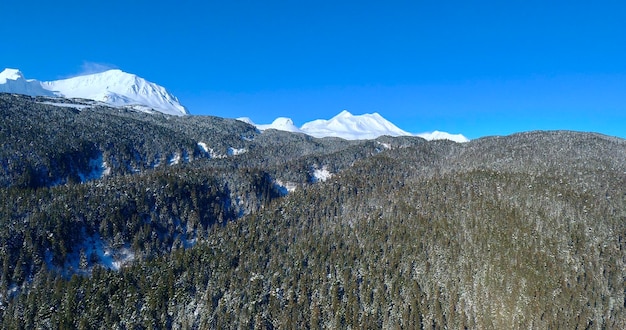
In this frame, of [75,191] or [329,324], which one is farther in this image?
[75,191]

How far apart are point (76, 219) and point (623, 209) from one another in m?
262

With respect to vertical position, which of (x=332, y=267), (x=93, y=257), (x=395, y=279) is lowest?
(x=93, y=257)

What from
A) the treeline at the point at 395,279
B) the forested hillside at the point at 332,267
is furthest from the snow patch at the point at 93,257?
the treeline at the point at 395,279

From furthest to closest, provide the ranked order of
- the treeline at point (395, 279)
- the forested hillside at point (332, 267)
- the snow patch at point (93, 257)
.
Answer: the snow patch at point (93, 257) < the forested hillside at point (332, 267) < the treeline at point (395, 279)

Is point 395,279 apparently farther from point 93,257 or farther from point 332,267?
point 93,257

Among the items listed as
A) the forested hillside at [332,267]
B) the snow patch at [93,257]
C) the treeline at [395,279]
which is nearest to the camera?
the treeline at [395,279]

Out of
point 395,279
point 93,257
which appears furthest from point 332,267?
point 93,257

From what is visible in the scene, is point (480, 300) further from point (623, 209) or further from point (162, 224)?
point (162, 224)

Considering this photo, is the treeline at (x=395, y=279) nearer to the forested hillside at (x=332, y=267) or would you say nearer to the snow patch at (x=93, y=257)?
the forested hillside at (x=332, y=267)

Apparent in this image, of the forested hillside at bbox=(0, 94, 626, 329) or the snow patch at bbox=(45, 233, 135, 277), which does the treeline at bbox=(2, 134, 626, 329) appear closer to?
the forested hillside at bbox=(0, 94, 626, 329)

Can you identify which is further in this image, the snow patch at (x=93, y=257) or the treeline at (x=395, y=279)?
the snow patch at (x=93, y=257)

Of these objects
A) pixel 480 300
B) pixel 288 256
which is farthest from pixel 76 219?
pixel 480 300

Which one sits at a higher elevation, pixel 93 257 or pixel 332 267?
pixel 332 267

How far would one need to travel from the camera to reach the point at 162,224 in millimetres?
198375
